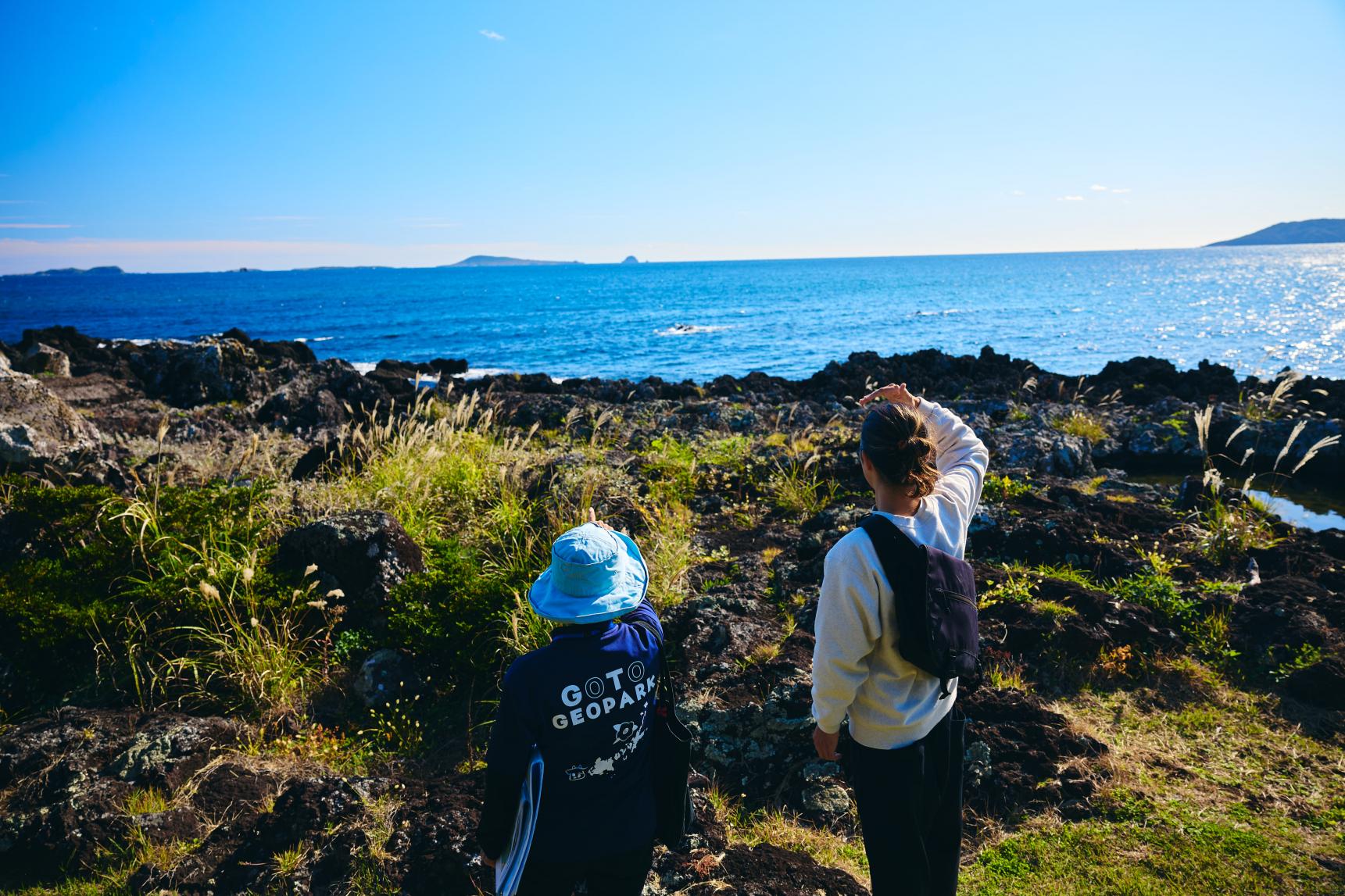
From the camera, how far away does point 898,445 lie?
102 inches

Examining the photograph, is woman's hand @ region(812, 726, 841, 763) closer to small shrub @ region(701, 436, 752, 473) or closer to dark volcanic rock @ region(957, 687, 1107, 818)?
dark volcanic rock @ region(957, 687, 1107, 818)

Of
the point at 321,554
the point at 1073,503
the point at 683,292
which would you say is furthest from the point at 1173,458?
the point at 683,292

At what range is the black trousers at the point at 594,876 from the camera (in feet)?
8.30

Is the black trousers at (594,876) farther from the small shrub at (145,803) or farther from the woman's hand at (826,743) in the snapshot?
the small shrub at (145,803)

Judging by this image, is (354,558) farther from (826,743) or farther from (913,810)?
(913,810)

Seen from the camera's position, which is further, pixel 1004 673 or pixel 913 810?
pixel 1004 673

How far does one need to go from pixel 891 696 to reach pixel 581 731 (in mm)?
1138

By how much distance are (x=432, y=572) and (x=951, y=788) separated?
13.8 feet

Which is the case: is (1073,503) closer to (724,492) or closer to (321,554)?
(724,492)

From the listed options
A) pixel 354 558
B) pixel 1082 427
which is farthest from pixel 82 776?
pixel 1082 427

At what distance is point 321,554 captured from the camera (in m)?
5.78

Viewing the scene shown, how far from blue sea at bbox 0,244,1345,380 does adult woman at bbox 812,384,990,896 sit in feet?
102

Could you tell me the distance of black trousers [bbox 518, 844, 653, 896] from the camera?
2.53m

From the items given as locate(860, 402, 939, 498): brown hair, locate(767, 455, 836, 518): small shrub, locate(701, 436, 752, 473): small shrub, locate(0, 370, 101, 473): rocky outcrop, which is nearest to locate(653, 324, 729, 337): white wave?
locate(701, 436, 752, 473): small shrub
